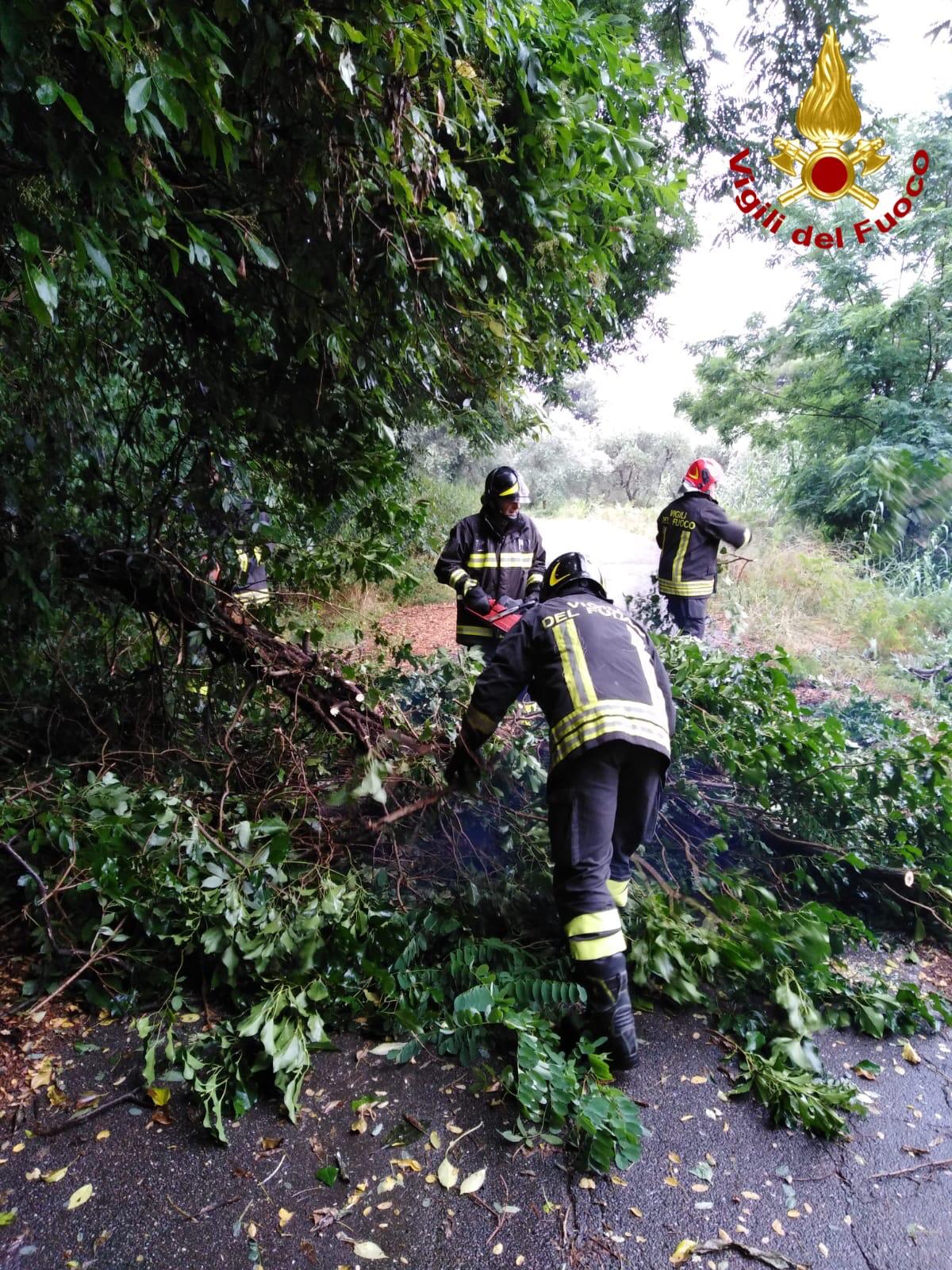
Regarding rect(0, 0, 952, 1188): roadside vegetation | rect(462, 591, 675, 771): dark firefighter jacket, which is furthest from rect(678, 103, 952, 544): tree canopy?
rect(462, 591, 675, 771): dark firefighter jacket

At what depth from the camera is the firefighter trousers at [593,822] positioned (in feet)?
7.63

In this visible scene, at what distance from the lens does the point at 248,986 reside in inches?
100.0

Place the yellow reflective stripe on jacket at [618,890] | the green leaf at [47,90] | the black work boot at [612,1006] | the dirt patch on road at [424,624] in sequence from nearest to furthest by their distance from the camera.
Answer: the green leaf at [47,90] → the black work boot at [612,1006] → the yellow reflective stripe on jacket at [618,890] → the dirt patch on road at [424,624]

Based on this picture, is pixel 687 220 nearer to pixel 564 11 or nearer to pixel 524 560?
pixel 524 560

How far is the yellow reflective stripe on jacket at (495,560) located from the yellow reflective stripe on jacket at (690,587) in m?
1.74

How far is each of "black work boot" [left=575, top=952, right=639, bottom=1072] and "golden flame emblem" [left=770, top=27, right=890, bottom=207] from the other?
16.6 ft

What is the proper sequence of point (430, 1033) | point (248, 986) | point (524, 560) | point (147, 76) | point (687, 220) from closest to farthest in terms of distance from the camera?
point (147, 76) < point (430, 1033) < point (248, 986) < point (524, 560) < point (687, 220)

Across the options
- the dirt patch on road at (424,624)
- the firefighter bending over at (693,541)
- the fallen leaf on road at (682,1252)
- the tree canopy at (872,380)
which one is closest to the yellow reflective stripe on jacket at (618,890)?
the fallen leaf on road at (682,1252)

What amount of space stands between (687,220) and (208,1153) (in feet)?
28.5

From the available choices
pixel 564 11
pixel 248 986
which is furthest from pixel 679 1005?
pixel 564 11

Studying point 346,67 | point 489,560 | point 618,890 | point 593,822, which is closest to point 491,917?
point 618,890

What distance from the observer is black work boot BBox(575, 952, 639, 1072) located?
228cm

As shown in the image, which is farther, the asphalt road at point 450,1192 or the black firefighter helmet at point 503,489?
the black firefighter helmet at point 503,489

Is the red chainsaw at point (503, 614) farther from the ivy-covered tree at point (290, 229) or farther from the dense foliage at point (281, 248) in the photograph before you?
the ivy-covered tree at point (290, 229)
